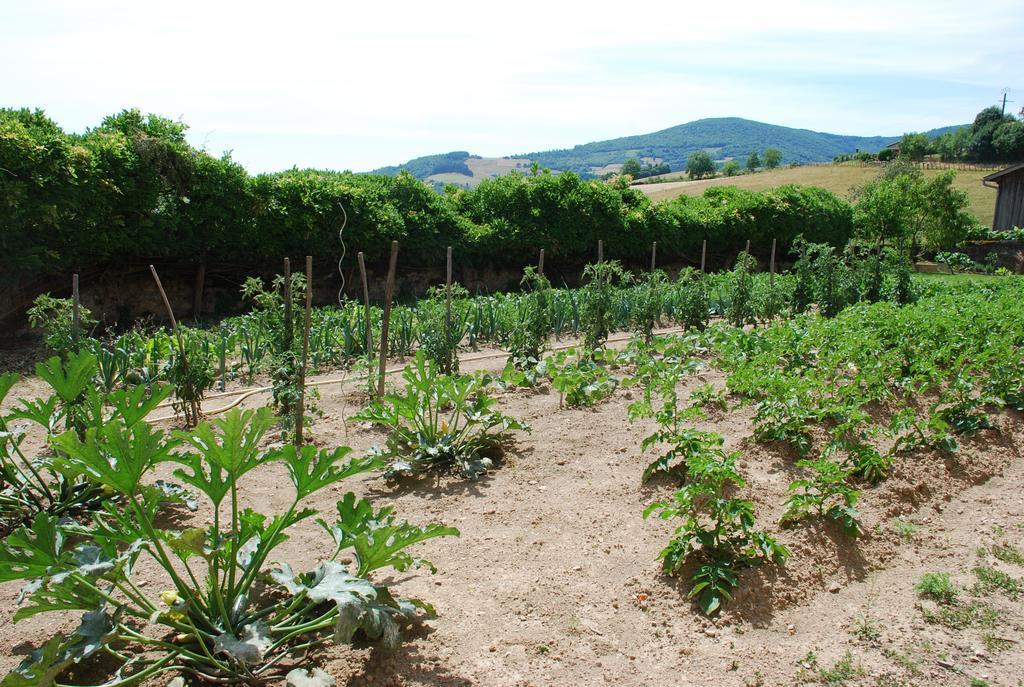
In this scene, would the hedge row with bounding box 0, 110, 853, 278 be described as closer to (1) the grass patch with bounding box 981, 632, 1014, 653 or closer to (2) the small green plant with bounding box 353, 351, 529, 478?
(2) the small green plant with bounding box 353, 351, 529, 478

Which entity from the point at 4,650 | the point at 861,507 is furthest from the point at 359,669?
the point at 861,507

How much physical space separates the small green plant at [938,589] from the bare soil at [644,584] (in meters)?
0.07

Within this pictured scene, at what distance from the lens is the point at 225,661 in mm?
2852

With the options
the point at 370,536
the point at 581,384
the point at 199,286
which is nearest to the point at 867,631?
the point at 370,536

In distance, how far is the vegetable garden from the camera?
2.77 m

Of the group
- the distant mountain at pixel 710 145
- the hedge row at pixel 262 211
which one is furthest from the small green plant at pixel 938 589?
the distant mountain at pixel 710 145

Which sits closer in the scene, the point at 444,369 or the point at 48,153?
the point at 444,369

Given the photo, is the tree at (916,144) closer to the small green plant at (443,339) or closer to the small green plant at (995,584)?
the small green plant at (443,339)

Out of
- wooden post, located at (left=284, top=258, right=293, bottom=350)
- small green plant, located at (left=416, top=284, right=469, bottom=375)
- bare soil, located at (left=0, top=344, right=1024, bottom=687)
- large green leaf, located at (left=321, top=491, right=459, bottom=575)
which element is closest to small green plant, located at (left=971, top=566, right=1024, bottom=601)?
bare soil, located at (left=0, top=344, right=1024, bottom=687)

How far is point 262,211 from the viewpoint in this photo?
12578mm

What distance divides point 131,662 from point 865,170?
53967mm

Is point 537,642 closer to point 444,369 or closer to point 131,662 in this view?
point 131,662

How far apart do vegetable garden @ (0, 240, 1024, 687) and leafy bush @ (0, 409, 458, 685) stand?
0.01m

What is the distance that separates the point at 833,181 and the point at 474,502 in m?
47.9
